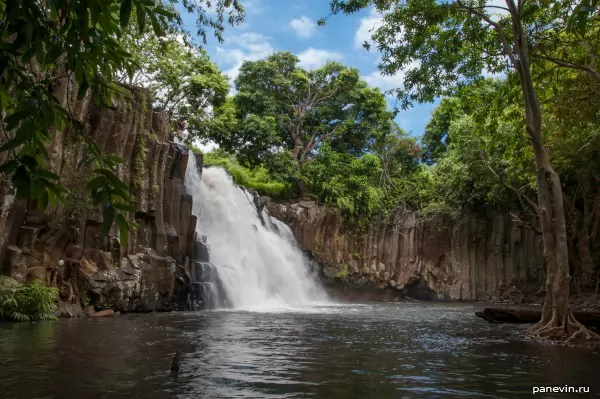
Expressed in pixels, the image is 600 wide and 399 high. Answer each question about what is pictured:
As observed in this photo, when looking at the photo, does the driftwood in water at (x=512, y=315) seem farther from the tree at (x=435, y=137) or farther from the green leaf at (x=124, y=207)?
the tree at (x=435, y=137)

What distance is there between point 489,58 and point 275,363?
11.0 m

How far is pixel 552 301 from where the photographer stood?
39.5ft

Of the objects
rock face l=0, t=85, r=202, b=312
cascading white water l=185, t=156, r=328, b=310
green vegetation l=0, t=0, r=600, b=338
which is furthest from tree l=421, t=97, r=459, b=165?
rock face l=0, t=85, r=202, b=312

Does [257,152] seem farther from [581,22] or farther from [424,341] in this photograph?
[581,22]

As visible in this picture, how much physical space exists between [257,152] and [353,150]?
8.12 m

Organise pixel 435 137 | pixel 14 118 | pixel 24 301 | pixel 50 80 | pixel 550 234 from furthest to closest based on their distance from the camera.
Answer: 1. pixel 435 137
2. pixel 24 301
3. pixel 550 234
4. pixel 50 80
5. pixel 14 118

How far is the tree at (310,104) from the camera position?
3703cm

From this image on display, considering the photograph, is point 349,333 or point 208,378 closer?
point 208,378

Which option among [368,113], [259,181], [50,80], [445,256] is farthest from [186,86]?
[50,80]

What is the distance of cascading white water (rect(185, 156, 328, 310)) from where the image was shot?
23938 millimetres

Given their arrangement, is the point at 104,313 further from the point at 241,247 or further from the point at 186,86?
the point at 186,86

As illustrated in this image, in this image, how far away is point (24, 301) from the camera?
1391cm

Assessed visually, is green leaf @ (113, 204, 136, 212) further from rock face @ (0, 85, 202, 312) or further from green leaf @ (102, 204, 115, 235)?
rock face @ (0, 85, 202, 312)

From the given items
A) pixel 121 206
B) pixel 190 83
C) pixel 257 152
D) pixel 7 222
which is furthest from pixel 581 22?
pixel 257 152
